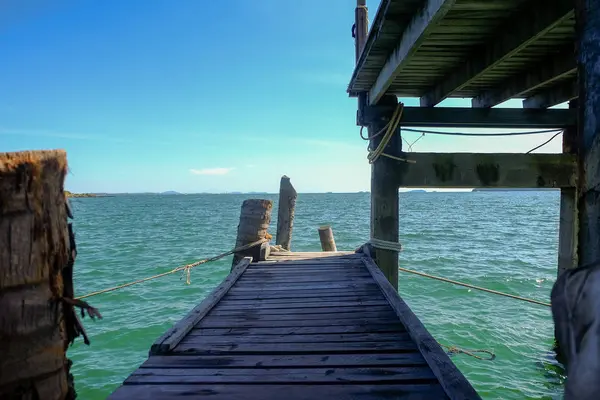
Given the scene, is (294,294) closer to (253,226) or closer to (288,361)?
(288,361)

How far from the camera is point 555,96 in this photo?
6.04 m

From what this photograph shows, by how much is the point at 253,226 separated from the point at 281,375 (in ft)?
14.9

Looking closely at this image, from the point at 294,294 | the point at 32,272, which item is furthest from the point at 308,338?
the point at 32,272

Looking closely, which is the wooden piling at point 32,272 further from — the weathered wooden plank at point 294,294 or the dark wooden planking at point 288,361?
the weathered wooden plank at point 294,294

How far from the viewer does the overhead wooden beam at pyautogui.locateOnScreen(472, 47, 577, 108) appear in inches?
180

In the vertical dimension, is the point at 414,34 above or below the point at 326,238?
above

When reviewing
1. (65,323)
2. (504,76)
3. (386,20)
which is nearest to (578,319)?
(65,323)

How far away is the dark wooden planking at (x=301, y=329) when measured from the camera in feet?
11.5

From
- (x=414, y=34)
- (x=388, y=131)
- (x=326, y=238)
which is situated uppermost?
(x=414, y=34)

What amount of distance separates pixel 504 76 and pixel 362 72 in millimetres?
2117

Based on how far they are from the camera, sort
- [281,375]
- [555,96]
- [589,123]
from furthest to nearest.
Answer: [555,96] → [281,375] → [589,123]

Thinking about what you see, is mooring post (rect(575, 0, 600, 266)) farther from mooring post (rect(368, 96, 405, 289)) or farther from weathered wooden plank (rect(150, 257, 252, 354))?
mooring post (rect(368, 96, 405, 289))

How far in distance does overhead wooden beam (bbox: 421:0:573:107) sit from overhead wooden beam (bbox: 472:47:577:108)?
1087 millimetres

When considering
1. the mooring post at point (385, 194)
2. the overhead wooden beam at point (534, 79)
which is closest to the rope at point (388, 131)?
the mooring post at point (385, 194)
